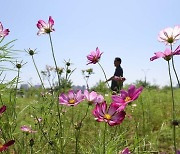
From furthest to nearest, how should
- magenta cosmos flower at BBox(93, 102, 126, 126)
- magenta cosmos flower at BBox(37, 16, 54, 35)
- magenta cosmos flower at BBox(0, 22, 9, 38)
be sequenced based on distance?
magenta cosmos flower at BBox(37, 16, 54, 35) → magenta cosmos flower at BBox(0, 22, 9, 38) → magenta cosmos flower at BBox(93, 102, 126, 126)

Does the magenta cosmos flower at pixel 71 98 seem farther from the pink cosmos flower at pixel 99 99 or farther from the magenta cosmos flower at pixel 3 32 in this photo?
the magenta cosmos flower at pixel 3 32

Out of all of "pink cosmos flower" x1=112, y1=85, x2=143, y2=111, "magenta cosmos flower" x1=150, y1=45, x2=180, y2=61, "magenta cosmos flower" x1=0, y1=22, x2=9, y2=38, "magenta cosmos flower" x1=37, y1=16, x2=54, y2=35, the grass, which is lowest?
the grass

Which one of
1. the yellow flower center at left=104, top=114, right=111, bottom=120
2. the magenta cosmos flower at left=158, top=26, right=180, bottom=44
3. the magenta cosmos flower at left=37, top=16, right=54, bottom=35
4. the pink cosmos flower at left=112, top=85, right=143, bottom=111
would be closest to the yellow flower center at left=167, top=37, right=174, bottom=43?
the magenta cosmos flower at left=158, top=26, right=180, bottom=44

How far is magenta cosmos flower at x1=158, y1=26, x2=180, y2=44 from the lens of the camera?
3.33ft

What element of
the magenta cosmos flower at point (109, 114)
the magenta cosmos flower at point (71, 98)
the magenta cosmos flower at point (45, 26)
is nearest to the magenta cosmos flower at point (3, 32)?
the magenta cosmos flower at point (45, 26)

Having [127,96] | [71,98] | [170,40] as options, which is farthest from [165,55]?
[71,98]

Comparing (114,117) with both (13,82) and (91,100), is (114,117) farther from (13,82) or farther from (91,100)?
(13,82)

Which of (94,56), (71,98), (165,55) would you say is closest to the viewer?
(165,55)

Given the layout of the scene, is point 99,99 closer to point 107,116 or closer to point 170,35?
point 107,116

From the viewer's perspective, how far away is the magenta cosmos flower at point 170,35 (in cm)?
101

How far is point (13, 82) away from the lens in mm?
1286

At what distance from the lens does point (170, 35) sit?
40.1 inches

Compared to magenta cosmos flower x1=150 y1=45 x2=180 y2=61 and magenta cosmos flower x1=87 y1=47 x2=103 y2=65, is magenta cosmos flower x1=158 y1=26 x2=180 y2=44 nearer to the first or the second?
magenta cosmos flower x1=150 y1=45 x2=180 y2=61

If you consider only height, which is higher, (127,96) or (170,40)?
(170,40)
